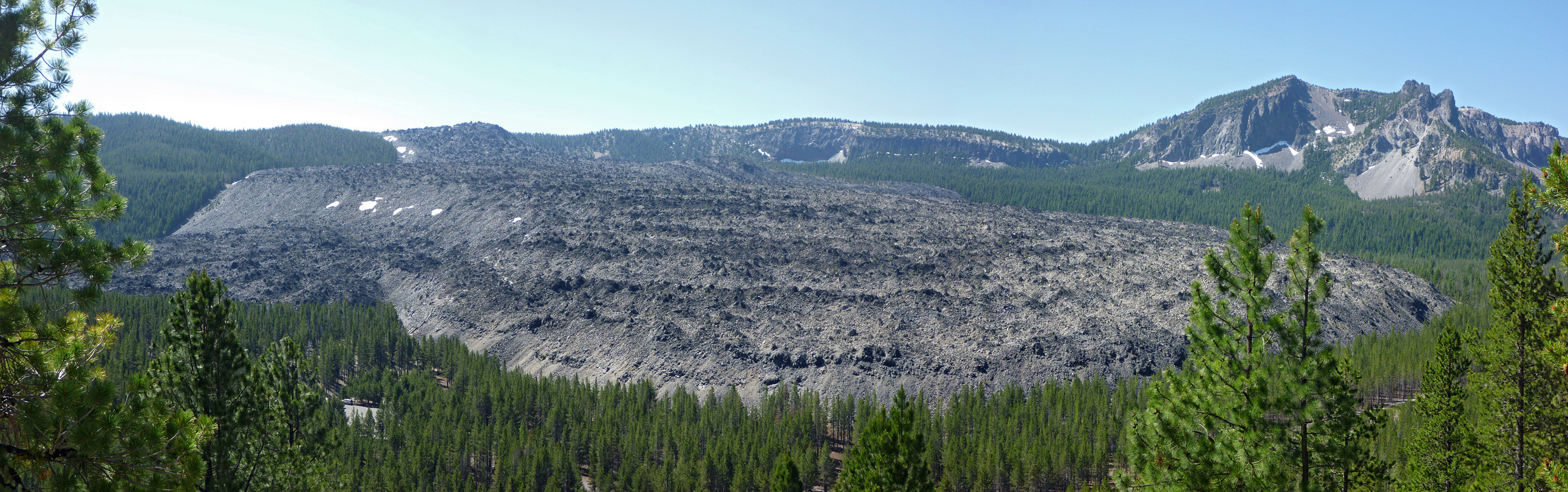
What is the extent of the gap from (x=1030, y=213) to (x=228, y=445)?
135m

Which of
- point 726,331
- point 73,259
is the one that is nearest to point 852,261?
point 726,331

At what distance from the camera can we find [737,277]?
9569cm

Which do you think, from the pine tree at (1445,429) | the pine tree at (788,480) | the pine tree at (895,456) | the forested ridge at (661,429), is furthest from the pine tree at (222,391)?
the pine tree at (1445,429)

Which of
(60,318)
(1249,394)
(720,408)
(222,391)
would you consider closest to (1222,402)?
(1249,394)

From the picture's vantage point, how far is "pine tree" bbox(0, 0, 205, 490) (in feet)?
30.2

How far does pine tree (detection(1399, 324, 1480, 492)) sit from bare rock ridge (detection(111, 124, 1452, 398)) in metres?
40.7

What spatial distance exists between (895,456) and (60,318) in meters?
20.9

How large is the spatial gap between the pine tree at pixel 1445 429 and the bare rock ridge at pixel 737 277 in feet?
133

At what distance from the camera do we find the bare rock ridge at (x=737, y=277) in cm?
7662

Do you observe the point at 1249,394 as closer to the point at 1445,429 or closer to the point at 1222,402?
the point at 1222,402

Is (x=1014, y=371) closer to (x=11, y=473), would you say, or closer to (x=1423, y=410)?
(x=1423, y=410)

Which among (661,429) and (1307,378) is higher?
(1307,378)

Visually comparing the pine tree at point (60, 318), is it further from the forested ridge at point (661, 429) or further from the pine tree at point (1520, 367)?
the pine tree at point (1520, 367)

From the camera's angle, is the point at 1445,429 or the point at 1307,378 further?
the point at 1445,429
